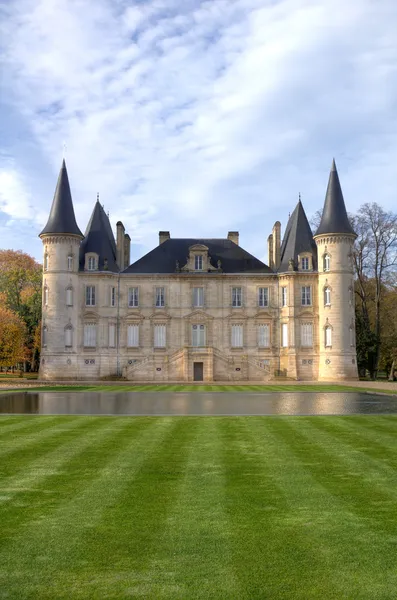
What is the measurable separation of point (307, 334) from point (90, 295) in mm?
20733

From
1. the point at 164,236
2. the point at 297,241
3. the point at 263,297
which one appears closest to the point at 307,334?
the point at 263,297

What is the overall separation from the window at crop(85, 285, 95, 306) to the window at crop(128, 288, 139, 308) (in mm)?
3417

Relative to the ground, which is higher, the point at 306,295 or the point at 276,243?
the point at 276,243

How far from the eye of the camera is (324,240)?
185ft

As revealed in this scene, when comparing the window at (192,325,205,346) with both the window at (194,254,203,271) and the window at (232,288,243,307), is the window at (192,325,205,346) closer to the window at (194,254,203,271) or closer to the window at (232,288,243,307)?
the window at (232,288,243,307)

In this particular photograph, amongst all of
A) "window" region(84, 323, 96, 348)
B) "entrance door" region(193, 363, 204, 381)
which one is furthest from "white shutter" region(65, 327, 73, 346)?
"entrance door" region(193, 363, 204, 381)

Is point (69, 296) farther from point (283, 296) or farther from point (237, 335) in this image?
point (283, 296)

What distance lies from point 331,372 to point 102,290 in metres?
22.5

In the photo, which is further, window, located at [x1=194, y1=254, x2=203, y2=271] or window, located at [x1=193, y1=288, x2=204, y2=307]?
window, located at [x1=194, y1=254, x2=203, y2=271]

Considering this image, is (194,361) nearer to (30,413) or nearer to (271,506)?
(30,413)

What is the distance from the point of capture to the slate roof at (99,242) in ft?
194

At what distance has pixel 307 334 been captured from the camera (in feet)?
188

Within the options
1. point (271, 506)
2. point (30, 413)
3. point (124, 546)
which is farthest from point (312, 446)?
point (30, 413)

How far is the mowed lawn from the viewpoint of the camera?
19.1 feet
